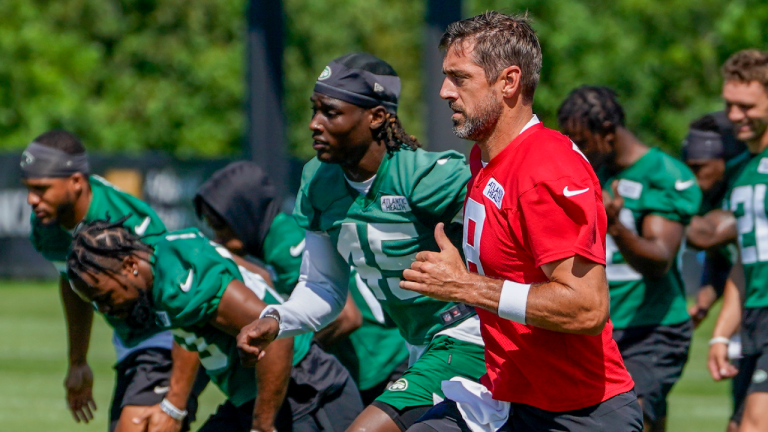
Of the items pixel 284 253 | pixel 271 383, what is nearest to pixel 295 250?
pixel 284 253

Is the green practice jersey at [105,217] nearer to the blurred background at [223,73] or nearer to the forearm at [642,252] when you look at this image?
the forearm at [642,252]

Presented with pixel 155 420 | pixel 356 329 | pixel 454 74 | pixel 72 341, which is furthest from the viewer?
pixel 72 341

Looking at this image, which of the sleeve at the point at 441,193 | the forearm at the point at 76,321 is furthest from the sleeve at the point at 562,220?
the forearm at the point at 76,321

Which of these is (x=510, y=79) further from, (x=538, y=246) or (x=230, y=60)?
(x=230, y=60)

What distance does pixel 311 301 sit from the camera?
15.4 feet

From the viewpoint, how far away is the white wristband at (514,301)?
3316 millimetres

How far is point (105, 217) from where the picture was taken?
18.8ft

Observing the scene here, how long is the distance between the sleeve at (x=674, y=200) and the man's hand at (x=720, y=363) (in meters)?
0.72

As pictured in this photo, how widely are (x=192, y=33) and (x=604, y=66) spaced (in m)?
14.5

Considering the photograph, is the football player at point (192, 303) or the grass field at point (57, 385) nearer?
the football player at point (192, 303)

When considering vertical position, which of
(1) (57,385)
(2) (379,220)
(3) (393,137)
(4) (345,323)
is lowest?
(1) (57,385)

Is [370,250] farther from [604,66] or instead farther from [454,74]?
[604,66]

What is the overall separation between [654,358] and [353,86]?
2594 mm

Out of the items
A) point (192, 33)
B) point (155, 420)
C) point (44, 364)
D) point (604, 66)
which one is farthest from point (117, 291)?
point (192, 33)
